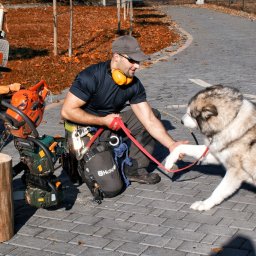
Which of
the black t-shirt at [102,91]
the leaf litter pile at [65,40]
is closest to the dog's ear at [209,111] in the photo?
the black t-shirt at [102,91]

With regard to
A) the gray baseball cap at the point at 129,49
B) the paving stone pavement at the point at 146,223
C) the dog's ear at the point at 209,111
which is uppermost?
the gray baseball cap at the point at 129,49

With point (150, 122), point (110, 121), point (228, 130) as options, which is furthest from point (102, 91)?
point (228, 130)

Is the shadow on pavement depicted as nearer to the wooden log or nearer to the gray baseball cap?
the wooden log

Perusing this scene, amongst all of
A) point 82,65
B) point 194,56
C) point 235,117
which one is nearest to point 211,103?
point 235,117

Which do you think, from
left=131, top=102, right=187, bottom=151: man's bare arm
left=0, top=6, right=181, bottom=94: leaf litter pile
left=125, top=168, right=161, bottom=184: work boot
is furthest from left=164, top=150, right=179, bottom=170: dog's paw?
left=0, top=6, right=181, bottom=94: leaf litter pile

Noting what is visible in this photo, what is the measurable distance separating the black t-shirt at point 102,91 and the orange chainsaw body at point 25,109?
80 centimetres

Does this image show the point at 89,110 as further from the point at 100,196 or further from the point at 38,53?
the point at 38,53

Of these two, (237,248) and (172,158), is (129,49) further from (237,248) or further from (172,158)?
(237,248)

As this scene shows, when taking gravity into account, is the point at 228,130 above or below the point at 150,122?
above

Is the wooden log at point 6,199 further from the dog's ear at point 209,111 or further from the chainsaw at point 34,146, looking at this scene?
the dog's ear at point 209,111

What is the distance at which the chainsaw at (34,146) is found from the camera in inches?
195

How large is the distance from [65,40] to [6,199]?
15.0 m

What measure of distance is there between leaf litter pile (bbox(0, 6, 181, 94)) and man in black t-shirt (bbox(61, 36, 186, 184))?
5339 millimetres

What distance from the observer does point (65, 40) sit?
63.8 feet
